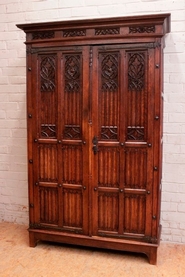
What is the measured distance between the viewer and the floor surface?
8.20ft

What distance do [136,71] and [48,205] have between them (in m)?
1.50

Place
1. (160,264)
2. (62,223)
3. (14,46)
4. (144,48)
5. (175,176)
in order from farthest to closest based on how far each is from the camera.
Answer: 1. (14,46)
2. (175,176)
3. (62,223)
4. (160,264)
5. (144,48)

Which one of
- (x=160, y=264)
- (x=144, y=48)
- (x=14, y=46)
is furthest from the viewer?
(x=14, y=46)

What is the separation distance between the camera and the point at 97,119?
2629 millimetres

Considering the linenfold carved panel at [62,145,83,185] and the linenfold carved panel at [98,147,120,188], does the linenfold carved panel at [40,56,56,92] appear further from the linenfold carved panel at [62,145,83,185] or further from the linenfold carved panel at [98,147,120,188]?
the linenfold carved panel at [98,147,120,188]

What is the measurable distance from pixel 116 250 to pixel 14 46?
2458 mm

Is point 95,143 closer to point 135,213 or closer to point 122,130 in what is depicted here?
point 122,130

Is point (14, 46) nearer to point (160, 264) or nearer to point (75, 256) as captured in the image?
point (75, 256)

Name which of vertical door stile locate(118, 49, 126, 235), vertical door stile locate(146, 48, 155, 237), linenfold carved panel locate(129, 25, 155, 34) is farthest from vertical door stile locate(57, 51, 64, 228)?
vertical door stile locate(146, 48, 155, 237)

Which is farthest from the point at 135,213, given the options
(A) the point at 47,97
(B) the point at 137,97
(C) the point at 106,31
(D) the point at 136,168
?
(C) the point at 106,31

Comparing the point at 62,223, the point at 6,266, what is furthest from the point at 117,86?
the point at 6,266

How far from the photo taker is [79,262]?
267cm

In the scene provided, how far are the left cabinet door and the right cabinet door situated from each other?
124 millimetres

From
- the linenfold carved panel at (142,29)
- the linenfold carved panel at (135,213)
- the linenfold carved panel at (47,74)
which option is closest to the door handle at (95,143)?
the linenfold carved panel at (135,213)
